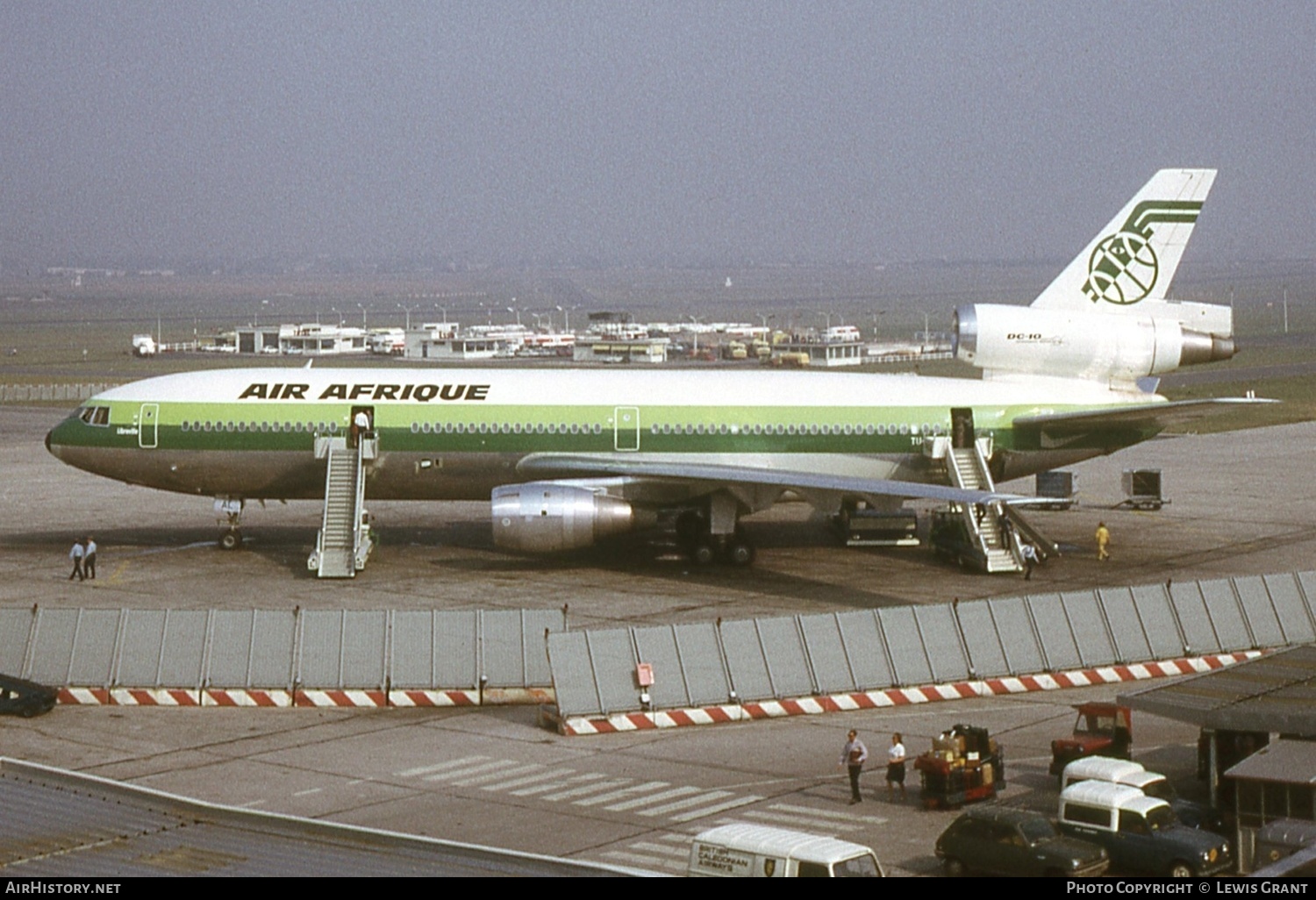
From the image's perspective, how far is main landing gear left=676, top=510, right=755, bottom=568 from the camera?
48.4 meters

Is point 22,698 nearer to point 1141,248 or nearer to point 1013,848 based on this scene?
point 1013,848

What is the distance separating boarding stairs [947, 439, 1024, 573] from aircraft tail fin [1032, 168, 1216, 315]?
20.0ft

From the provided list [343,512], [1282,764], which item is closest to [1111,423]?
[343,512]

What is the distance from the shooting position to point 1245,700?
86.9ft

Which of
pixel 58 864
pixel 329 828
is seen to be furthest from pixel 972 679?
pixel 58 864

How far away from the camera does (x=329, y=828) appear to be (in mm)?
18719

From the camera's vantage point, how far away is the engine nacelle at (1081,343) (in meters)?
49.7

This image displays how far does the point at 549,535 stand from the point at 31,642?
49.5 ft

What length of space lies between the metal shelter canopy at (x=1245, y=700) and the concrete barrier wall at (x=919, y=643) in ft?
20.7

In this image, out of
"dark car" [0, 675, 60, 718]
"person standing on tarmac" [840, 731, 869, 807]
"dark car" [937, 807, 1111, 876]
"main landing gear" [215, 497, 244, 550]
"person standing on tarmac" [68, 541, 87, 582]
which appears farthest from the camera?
"main landing gear" [215, 497, 244, 550]

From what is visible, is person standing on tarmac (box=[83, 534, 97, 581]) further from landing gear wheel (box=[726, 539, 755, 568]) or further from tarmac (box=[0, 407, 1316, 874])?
landing gear wheel (box=[726, 539, 755, 568])

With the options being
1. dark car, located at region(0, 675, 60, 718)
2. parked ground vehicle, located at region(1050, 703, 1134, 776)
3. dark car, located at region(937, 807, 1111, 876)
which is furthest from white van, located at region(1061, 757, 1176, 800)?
dark car, located at region(0, 675, 60, 718)

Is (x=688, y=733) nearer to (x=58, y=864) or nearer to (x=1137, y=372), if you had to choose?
(x=58, y=864)

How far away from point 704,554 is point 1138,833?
1034 inches
